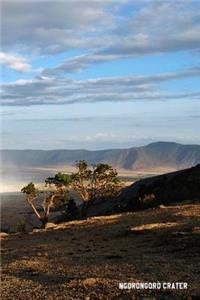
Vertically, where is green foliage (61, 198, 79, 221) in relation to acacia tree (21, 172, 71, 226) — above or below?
below

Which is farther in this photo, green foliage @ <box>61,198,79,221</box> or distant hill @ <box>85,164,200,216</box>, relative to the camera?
green foliage @ <box>61,198,79,221</box>

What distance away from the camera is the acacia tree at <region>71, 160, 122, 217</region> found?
58.3 m

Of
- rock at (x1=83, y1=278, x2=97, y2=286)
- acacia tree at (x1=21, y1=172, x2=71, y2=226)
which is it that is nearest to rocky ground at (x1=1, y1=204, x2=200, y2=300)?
rock at (x1=83, y1=278, x2=97, y2=286)

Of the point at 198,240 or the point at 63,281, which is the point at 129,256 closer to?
the point at 198,240

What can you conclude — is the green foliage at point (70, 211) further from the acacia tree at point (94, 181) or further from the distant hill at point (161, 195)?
the acacia tree at point (94, 181)

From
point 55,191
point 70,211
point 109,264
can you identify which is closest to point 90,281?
point 109,264

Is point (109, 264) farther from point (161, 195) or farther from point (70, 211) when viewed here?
point (70, 211)

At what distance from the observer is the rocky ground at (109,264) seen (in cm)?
1473

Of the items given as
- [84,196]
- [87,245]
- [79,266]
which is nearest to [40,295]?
[79,266]

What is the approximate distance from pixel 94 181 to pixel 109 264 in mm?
39392

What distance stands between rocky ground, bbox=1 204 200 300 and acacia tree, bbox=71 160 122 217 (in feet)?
79.3

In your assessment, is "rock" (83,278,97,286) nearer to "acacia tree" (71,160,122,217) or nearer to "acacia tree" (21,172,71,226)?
"acacia tree" (21,172,71,226)

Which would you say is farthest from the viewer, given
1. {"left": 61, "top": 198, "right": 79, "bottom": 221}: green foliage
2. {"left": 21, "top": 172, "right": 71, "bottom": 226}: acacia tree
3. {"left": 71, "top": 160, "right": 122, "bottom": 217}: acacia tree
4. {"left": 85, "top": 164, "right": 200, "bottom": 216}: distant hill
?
{"left": 61, "top": 198, "right": 79, "bottom": 221}: green foliage

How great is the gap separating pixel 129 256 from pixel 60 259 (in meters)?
3.02
